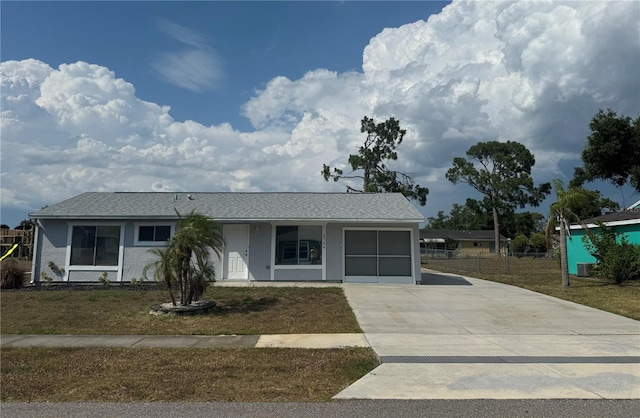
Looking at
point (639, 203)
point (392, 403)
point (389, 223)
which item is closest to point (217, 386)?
point (392, 403)

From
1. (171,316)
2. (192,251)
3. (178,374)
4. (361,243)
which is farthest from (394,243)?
(178,374)

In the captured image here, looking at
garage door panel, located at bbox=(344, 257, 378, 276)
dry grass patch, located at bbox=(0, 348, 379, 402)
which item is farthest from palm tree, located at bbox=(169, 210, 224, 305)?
garage door panel, located at bbox=(344, 257, 378, 276)

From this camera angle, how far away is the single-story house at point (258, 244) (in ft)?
56.0

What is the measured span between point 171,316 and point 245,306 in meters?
2.04

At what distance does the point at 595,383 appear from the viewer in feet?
19.3

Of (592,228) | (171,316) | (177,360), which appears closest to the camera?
(177,360)

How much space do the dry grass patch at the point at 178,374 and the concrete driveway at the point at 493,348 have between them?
22.9 inches

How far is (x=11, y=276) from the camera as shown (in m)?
15.8

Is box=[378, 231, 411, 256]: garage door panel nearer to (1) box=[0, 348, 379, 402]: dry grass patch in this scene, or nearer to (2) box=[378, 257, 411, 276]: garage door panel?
(2) box=[378, 257, 411, 276]: garage door panel

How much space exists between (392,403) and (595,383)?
2954 mm

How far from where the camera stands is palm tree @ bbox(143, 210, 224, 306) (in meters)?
10.8

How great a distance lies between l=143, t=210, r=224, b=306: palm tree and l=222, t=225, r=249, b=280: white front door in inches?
224

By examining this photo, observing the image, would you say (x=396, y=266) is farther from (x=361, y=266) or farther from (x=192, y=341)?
(x=192, y=341)

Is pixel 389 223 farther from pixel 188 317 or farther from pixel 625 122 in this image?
pixel 625 122
